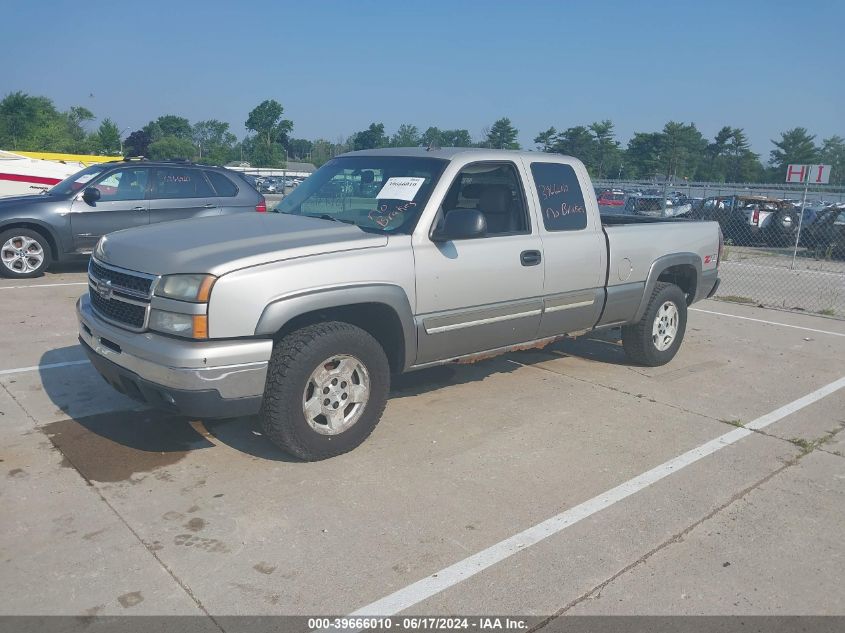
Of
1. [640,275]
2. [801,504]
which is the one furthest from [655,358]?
[801,504]

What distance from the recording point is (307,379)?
4.09 meters

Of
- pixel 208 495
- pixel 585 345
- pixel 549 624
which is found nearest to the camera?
pixel 549 624

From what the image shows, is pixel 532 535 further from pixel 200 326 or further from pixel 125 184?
pixel 125 184

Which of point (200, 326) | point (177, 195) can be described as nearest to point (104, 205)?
point (177, 195)

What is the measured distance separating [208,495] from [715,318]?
25.3 feet

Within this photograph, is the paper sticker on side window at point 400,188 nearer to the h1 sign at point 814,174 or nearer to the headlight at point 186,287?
the headlight at point 186,287

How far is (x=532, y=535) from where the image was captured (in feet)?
12.0

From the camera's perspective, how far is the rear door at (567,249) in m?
5.45

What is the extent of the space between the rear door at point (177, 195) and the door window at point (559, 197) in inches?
247

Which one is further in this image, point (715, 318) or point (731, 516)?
point (715, 318)

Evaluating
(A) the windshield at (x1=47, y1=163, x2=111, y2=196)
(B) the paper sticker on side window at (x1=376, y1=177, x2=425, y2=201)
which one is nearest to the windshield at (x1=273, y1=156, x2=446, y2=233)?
(B) the paper sticker on side window at (x1=376, y1=177, x2=425, y2=201)

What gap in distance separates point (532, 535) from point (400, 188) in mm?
2443

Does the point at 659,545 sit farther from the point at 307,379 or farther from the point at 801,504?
the point at 307,379

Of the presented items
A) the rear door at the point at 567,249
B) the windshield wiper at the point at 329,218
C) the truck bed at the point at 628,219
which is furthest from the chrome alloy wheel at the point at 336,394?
the truck bed at the point at 628,219
